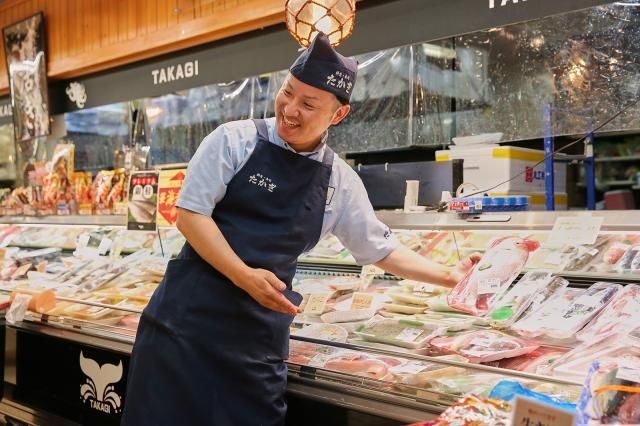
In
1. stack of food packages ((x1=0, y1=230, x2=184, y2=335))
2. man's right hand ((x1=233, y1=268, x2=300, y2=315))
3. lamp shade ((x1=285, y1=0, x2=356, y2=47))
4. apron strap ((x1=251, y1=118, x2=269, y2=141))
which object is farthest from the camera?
lamp shade ((x1=285, y1=0, x2=356, y2=47))

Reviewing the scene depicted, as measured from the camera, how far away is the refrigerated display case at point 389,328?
2.03m

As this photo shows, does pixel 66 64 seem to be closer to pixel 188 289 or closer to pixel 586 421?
pixel 188 289

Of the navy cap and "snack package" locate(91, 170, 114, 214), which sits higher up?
the navy cap

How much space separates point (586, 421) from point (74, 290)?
119 inches

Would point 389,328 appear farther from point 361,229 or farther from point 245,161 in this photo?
point 245,161

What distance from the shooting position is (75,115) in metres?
7.91

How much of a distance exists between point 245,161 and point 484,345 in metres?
0.97

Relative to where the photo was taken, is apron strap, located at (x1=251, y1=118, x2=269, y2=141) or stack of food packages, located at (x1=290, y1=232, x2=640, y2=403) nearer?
stack of food packages, located at (x1=290, y1=232, x2=640, y2=403)

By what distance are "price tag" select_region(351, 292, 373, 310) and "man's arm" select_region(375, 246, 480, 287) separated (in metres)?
0.37

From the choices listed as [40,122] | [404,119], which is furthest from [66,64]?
[404,119]

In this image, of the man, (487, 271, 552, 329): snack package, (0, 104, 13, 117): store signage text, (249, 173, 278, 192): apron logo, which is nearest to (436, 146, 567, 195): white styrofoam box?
(487, 271, 552, 329): snack package

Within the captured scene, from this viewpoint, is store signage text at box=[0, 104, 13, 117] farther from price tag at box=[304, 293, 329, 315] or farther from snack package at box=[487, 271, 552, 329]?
snack package at box=[487, 271, 552, 329]

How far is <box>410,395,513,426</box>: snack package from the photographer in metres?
1.41

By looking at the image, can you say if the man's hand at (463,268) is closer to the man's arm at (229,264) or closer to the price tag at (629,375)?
the man's arm at (229,264)
